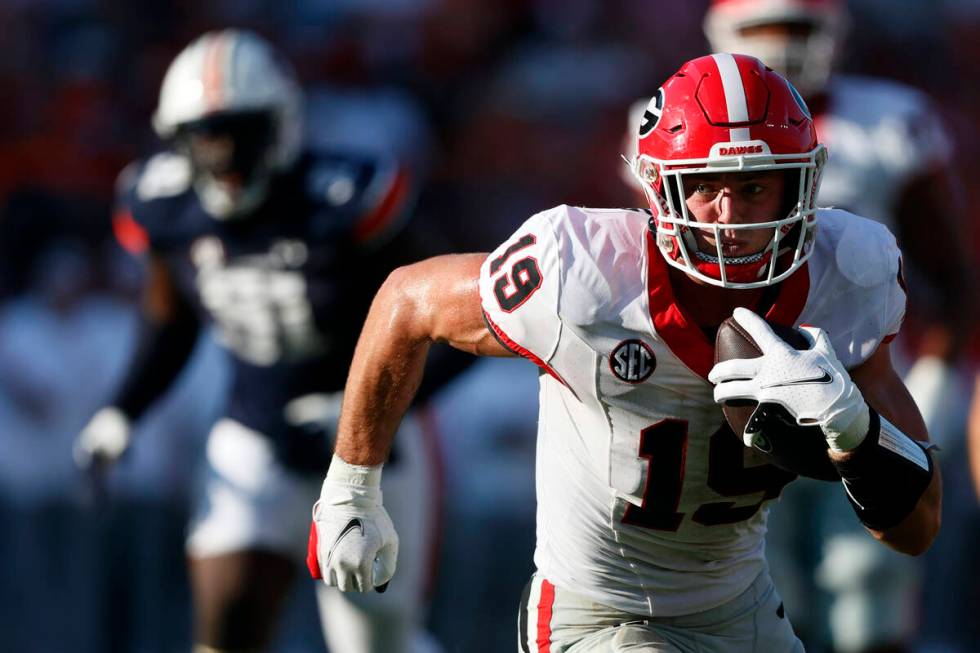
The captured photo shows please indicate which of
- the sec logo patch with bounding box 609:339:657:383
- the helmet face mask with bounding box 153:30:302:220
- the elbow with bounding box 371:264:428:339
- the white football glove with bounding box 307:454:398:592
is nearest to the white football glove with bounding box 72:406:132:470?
the helmet face mask with bounding box 153:30:302:220

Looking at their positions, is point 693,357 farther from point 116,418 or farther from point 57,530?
point 57,530

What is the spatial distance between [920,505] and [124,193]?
2.75m

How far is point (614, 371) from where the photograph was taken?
8.75 feet

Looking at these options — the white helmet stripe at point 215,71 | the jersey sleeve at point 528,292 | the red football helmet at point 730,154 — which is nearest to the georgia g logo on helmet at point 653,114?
the red football helmet at point 730,154

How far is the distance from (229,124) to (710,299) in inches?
82.8

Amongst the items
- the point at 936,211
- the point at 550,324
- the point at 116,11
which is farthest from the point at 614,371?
the point at 116,11

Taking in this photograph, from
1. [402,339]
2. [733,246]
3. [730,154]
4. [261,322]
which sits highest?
[730,154]

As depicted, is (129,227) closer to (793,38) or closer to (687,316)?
(793,38)

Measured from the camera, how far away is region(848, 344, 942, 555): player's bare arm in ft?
8.77

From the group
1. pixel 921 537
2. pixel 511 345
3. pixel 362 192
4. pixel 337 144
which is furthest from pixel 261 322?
pixel 337 144

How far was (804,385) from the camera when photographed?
2426 mm

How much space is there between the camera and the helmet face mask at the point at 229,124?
4.40 meters

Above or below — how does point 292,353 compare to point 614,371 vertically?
below

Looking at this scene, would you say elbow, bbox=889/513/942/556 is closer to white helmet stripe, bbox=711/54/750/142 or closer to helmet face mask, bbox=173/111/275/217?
white helmet stripe, bbox=711/54/750/142
